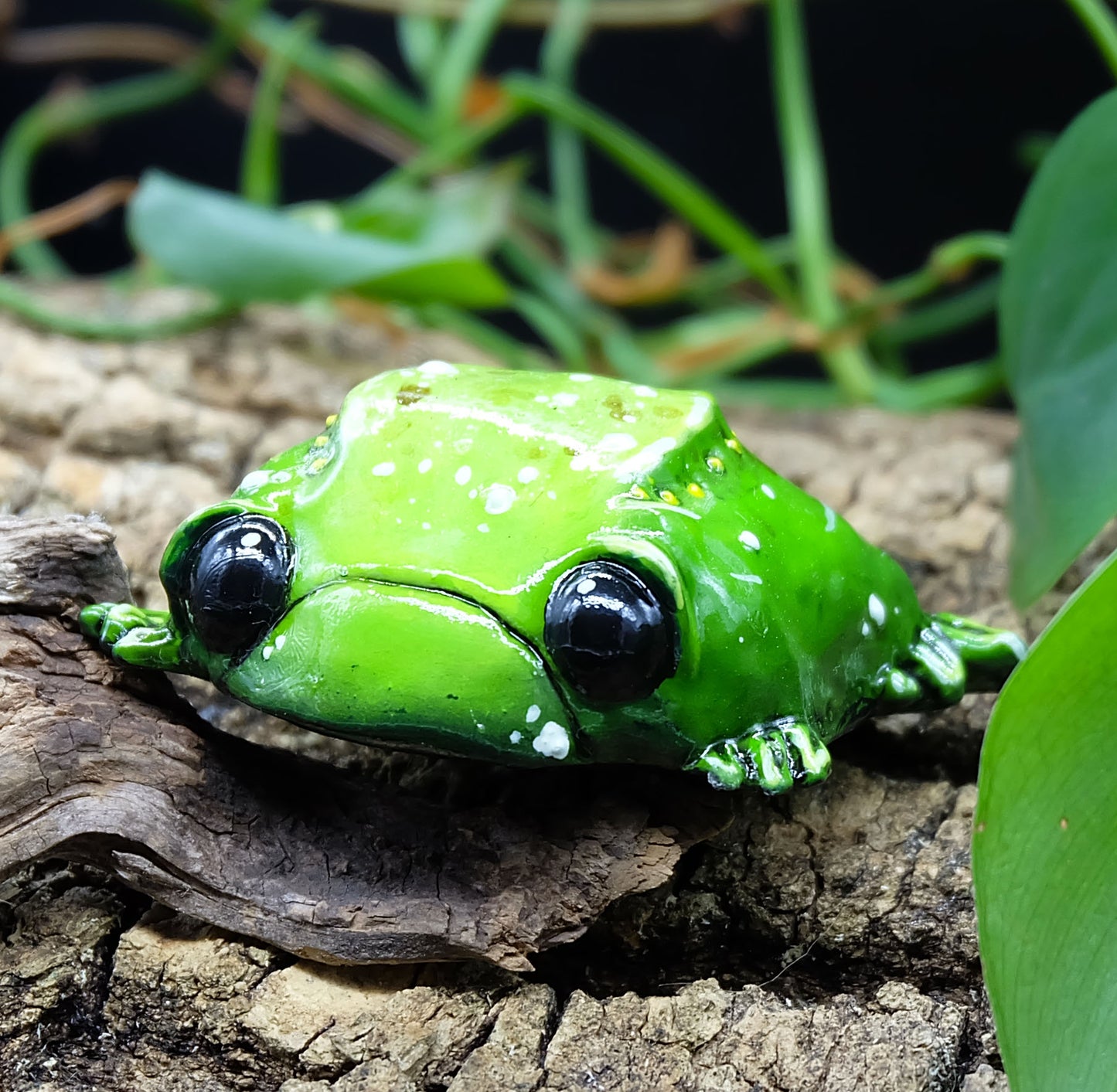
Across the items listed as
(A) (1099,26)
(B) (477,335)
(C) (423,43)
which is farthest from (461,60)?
(A) (1099,26)

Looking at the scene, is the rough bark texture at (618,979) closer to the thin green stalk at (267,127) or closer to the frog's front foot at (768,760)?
the frog's front foot at (768,760)

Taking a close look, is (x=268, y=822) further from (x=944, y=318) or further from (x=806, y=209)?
(x=944, y=318)

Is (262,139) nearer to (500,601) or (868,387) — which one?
(868,387)

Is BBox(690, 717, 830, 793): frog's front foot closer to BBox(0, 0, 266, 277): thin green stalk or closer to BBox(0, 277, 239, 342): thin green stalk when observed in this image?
BBox(0, 277, 239, 342): thin green stalk

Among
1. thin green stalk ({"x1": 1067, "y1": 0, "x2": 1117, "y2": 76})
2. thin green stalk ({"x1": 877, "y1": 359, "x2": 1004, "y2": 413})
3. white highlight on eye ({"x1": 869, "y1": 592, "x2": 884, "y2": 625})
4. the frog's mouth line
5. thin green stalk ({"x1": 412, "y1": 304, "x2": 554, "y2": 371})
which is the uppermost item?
thin green stalk ({"x1": 1067, "y1": 0, "x2": 1117, "y2": 76})

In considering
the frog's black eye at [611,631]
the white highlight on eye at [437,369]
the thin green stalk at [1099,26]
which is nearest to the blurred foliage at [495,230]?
the thin green stalk at [1099,26]

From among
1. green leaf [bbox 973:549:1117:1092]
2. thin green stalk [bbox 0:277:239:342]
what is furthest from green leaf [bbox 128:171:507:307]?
green leaf [bbox 973:549:1117:1092]
